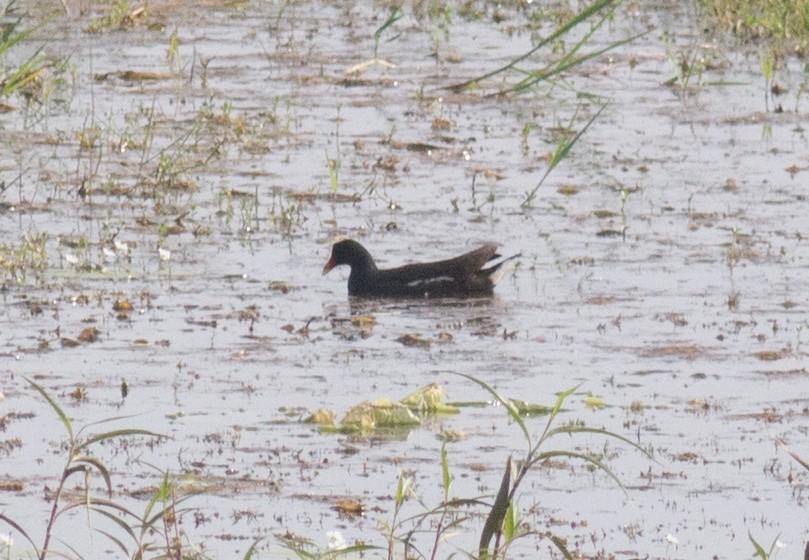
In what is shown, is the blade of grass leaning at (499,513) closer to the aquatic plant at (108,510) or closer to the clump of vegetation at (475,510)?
the clump of vegetation at (475,510)

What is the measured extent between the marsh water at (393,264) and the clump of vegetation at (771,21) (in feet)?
0.80

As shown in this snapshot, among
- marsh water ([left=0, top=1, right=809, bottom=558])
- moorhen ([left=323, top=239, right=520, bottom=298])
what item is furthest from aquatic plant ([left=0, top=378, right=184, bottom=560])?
moorhen ([left=323, top=239, right=520, bottom=298])

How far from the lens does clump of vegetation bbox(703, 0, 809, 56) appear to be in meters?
16.5

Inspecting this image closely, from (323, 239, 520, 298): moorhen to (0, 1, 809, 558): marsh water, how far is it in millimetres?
97

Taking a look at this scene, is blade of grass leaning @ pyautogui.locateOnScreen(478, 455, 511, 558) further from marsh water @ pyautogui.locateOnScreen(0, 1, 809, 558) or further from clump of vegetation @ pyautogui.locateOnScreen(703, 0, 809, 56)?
clump of vegetation @ pyautogui.locateOnScreen(703, 0, 809, 56)

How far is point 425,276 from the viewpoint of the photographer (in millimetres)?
9984

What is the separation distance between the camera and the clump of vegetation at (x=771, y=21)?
1652 centimetres

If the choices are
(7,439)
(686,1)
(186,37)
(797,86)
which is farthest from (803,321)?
(686,1)

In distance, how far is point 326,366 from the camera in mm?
8477

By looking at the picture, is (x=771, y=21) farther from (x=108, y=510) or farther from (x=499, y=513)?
(x=499, y=513)

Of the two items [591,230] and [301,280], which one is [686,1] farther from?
[301,280]

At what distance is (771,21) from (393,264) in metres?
7.09

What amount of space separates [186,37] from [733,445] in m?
10.8

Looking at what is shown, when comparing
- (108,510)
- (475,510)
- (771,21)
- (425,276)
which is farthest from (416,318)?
(771,21)
